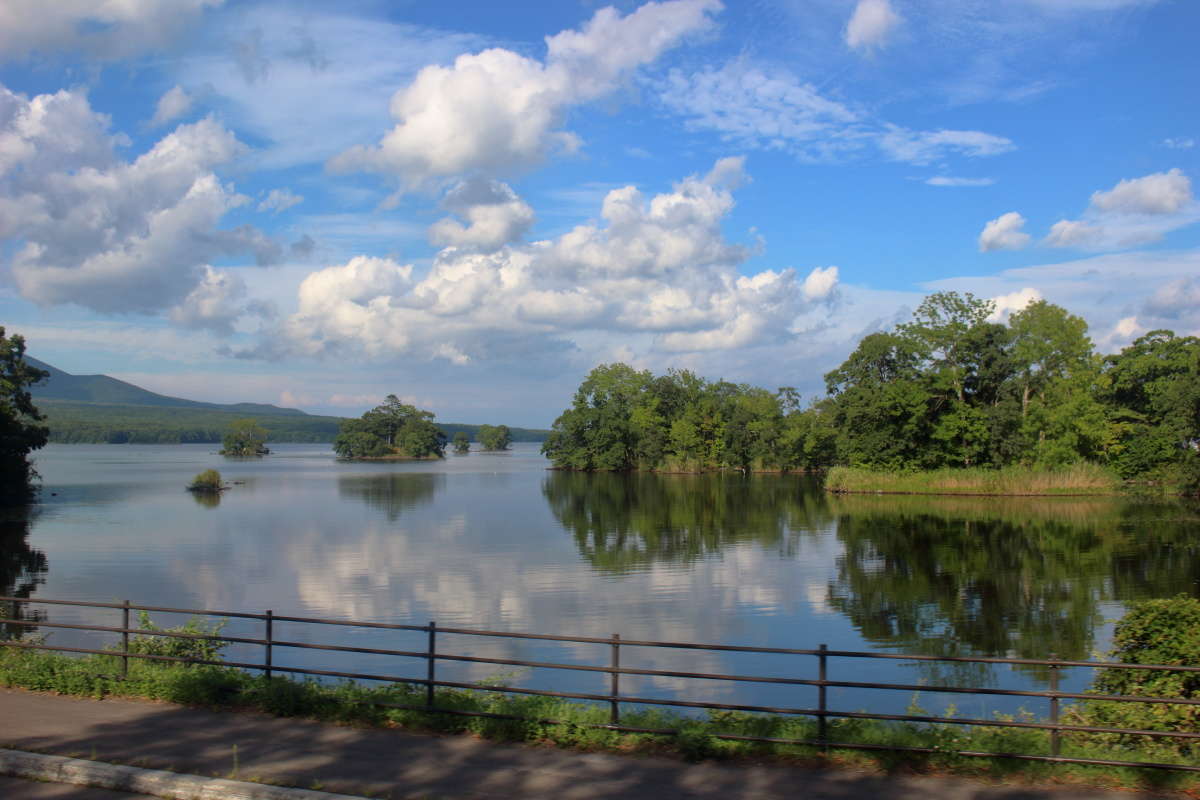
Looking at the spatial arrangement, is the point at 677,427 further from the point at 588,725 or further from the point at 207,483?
the point at 588,725

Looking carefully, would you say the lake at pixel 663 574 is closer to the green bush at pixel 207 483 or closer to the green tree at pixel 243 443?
the green bush at pixel 207 483

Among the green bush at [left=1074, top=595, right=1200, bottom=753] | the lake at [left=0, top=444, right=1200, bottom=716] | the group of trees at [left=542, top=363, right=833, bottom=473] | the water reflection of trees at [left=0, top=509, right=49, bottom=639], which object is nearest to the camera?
the green bush at [left=1074, top=595, right=1200, bottom=753]

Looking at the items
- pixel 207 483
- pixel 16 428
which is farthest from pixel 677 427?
pixel 16 428

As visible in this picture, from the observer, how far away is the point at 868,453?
7119 cm

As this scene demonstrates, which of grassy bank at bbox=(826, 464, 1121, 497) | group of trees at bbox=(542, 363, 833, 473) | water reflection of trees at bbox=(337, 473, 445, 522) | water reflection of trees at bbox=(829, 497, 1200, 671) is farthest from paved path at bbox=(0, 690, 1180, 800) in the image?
group of trees at bbox=(542, 363, 833, 473)

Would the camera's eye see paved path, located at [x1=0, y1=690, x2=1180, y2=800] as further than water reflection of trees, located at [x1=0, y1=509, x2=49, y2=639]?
No

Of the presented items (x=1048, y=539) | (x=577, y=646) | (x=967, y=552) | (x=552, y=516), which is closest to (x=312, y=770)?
(x=577, y=646)

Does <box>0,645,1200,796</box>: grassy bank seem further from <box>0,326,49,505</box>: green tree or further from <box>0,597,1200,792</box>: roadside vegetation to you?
<box>0,326,49,505</box>: green tree

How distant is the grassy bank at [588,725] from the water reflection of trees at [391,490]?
40.9 metres

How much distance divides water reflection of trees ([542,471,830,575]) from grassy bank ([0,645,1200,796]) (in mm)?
22299

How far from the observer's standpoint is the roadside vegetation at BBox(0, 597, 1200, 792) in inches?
303

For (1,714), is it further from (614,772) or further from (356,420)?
(356,420)

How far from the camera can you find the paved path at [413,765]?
23.3 feet

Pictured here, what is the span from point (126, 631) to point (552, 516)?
1696 inches
